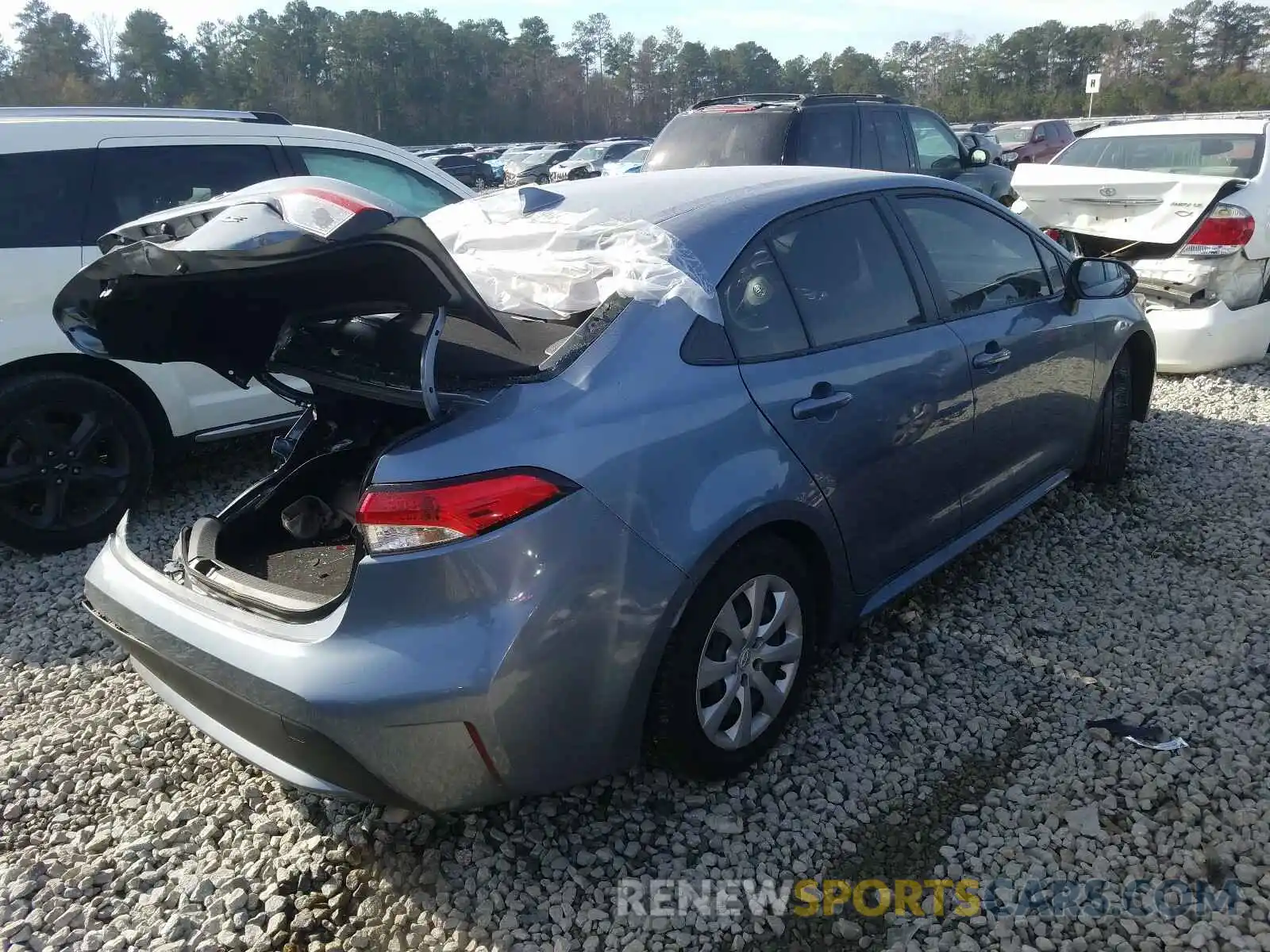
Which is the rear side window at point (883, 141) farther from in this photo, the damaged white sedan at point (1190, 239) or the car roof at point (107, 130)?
the car roof at point (107, 130)

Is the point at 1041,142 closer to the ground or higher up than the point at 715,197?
higher up

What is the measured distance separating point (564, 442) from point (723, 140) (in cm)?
679

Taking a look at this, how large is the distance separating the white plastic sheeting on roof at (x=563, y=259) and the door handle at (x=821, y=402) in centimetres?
36

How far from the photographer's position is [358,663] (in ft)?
6.77

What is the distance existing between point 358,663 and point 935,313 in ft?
7.30

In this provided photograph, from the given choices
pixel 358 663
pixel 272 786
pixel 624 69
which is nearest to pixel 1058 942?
pixel 358 663

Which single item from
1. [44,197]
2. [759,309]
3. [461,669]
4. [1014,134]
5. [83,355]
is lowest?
[461,669]

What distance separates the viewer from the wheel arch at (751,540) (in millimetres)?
2295

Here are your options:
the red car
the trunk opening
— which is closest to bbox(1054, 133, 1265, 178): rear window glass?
the trunk opening

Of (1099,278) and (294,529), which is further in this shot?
(1099,278)

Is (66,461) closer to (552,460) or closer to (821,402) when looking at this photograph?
(552,460)

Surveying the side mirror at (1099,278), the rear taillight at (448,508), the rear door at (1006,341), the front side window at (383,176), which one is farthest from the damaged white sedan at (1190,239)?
the rear taillight at (448,508)

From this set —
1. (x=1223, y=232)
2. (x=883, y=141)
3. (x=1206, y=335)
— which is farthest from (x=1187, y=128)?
(x=883, y=141)

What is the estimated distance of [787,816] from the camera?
8.55ft
